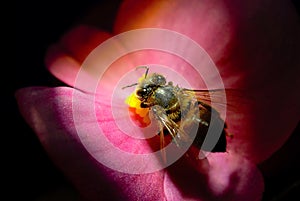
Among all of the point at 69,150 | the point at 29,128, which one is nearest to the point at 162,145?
the point at 69,150

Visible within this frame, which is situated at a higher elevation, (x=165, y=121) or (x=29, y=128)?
(x=165, y=121)

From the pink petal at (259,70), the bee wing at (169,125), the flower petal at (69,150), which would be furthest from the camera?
the pink petal at (259,70)

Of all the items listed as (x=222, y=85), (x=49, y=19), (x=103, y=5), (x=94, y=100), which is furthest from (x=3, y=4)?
(x=222, y=85)

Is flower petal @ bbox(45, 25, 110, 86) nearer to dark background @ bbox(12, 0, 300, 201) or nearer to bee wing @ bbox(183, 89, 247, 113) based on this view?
dark background @ bbox(12, 0, 300, 201)

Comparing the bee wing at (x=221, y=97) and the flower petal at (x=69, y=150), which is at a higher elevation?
the bee wing at (x=221, y=97)

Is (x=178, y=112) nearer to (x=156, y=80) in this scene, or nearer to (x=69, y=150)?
(x=156, y=80)

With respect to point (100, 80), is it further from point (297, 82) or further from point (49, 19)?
point (297, 82)

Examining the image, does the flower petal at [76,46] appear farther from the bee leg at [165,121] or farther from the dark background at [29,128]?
the bee leg at [165,121]

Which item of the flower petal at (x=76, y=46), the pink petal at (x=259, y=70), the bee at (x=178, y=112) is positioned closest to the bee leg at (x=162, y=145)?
the bee at (x=178, y=112)
